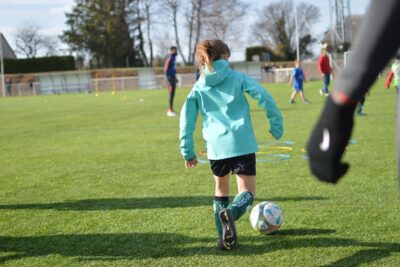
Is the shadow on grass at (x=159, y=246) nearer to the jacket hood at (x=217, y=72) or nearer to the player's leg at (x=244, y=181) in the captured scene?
the player's leg at (x=244, y=181)

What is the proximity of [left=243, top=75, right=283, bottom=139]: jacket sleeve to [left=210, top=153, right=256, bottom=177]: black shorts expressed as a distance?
0.29m

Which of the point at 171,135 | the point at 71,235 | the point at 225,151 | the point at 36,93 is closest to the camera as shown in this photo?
the point at 225,151

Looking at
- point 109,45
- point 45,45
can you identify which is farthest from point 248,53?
point 45,45

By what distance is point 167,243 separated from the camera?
4.79m

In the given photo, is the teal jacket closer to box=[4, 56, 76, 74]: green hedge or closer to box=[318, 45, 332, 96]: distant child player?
box=[318, 45, 332, 96]: distant child player

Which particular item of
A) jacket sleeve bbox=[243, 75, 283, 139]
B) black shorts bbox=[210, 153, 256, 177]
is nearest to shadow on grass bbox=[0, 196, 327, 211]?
black shorts bbox=[210, 153, 256, 177]

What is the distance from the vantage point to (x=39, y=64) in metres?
64.4

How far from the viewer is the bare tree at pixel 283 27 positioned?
257 feet

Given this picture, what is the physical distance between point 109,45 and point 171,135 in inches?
2236

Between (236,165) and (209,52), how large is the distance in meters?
0.93

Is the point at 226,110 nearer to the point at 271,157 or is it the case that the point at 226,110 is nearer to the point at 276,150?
the point at 271,157

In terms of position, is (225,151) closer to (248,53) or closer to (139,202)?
(139,202)

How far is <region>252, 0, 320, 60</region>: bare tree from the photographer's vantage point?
78.2 m

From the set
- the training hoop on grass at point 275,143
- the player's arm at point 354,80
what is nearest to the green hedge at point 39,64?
the training hoop on grass at point 275,143
